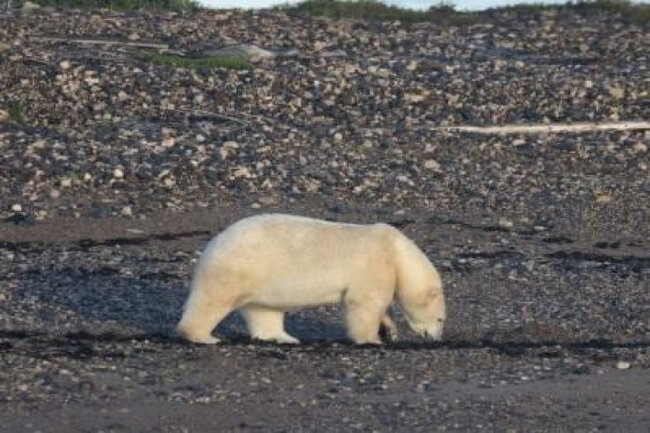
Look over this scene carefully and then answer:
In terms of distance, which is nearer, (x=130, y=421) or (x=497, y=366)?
(x=130, y=421)

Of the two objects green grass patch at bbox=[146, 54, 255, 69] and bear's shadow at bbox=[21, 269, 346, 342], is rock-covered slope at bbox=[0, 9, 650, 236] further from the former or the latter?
bear's shadow at bbox=[21, 269, 346, 342]

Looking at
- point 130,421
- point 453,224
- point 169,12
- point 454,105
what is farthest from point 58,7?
point 130,421

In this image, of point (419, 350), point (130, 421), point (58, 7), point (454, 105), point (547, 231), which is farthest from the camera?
point (58, 7)

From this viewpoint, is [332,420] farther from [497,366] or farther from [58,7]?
[58,7]

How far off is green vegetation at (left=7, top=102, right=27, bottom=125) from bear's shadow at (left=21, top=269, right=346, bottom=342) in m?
7.34

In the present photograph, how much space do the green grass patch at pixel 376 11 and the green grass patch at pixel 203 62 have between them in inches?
293

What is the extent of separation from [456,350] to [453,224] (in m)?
5.60

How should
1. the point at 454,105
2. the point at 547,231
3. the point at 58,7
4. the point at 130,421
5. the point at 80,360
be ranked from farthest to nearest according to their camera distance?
the point at 58,7
the point at 454,105
the point at 547,231
the point at 80,360
the point at 130,421

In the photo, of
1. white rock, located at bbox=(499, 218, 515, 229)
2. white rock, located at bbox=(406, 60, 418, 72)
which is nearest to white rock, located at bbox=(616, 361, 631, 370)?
white rock, located at bbox=(499, 218, 515, 229)

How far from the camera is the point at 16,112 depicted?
72.8ft

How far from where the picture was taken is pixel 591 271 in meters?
15.7

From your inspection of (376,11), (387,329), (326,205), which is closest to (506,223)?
(326,205)

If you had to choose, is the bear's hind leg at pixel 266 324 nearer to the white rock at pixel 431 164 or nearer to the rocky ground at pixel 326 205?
the rocky ground at pixel 326 205

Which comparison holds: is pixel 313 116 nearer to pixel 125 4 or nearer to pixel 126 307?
pixel 126 307
